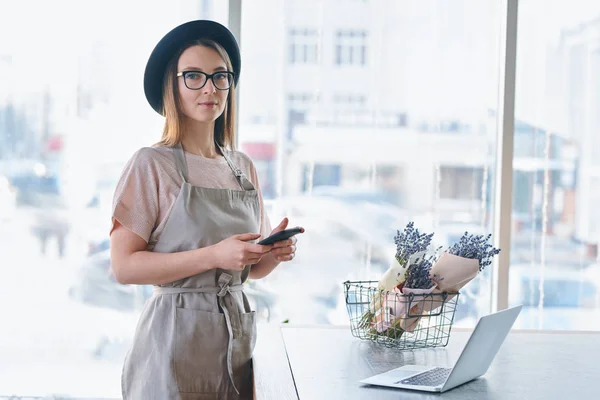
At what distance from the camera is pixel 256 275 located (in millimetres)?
2201

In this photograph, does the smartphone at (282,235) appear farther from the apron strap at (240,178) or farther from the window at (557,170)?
the window at (557,170)

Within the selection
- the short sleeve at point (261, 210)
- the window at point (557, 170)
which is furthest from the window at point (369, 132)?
the short sleeve at point (261, 210)

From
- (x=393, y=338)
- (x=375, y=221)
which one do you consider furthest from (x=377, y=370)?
(x=375, y=221)

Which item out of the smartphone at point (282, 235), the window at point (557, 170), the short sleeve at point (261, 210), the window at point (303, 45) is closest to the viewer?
the smartphone at point (282, 235)

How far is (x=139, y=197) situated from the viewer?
188 centimetres

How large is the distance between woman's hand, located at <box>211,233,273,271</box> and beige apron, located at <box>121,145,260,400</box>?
0.44 feet

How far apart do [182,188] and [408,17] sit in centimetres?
204

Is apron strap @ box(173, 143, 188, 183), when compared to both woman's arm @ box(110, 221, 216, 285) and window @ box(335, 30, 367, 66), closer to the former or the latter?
woman's arm @ box(110, 221, 216, 285)

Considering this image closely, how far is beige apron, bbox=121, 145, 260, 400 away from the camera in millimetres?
1881

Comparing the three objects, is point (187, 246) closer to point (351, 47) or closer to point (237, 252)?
point (237, 252)

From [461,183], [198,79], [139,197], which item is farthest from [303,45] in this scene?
[139,197]

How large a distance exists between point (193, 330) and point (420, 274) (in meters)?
0.55

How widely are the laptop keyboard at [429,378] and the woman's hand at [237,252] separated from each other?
0.42 m

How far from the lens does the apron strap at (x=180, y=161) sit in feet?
6.41
